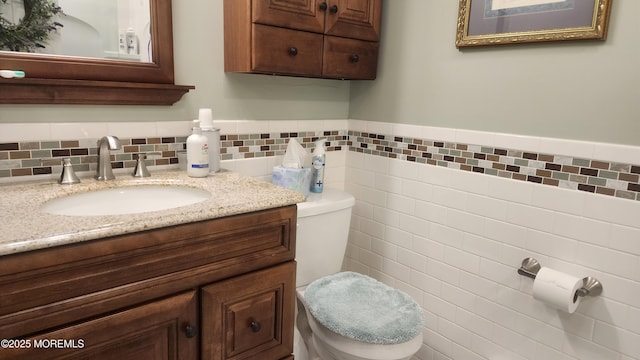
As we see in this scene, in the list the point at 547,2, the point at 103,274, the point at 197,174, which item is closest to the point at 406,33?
the point at 547,2

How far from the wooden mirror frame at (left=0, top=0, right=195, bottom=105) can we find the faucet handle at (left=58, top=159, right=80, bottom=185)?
18 centimetres

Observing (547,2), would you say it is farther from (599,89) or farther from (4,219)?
(4,219)

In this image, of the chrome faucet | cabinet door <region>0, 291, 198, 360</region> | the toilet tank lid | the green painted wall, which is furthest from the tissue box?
cabinet door <region>0, 291, 198, 360</region>

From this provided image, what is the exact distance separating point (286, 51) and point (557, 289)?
1.14 m

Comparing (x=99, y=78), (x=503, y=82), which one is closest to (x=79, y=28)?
(x=99, y=78)

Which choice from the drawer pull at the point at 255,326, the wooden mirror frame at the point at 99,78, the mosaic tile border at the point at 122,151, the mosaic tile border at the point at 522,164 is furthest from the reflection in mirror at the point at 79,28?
the mosaic tile border at the point at 522,164

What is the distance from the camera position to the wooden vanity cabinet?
0.82 m

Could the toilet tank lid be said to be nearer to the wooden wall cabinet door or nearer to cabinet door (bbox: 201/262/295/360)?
cabinet door (bbox: 201/262/295/360)

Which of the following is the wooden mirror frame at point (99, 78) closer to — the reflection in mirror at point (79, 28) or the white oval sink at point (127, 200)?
the reflection in mirror at point (79, 28)

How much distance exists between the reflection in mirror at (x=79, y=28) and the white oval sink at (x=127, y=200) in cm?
42

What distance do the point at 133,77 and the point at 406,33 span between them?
102 centimetres

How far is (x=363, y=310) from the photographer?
1408mm

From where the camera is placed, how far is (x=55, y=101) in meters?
1.23

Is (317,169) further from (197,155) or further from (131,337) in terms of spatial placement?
(131,337)
